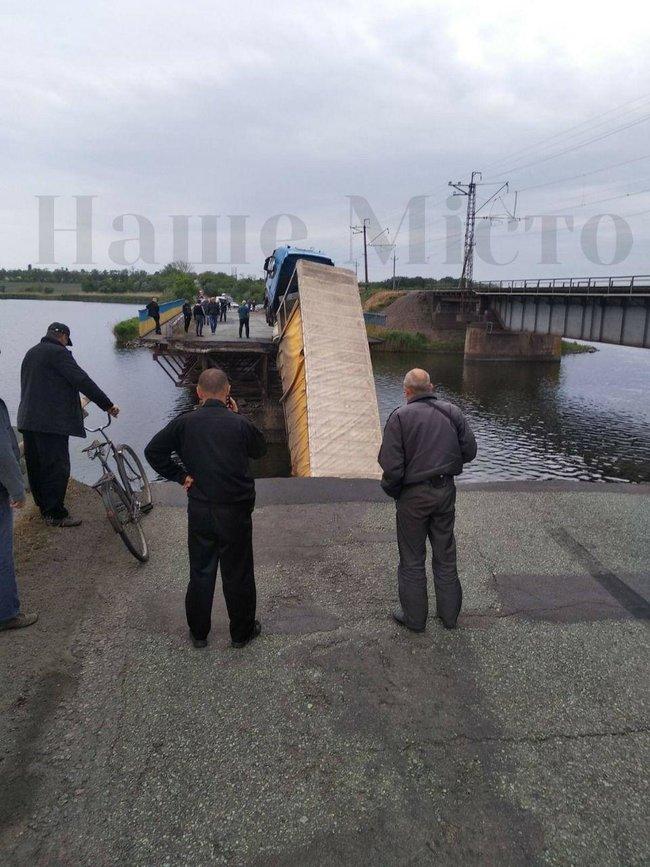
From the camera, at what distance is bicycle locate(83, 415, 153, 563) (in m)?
5.18

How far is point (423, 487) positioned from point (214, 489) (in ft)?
5.06

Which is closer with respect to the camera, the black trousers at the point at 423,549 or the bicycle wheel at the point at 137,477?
the black trousers at the point at 423,549

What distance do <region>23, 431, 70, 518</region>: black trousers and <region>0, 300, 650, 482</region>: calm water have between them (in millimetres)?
12343

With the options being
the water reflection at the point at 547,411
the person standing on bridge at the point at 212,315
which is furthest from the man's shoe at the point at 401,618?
the person standing on bridge at the point at 212,315

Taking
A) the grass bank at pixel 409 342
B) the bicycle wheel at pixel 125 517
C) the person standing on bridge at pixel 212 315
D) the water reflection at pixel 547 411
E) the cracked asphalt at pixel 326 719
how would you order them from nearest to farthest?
1. the cracked asphalt at pixel 326 719
2. the bicycle wheel at pixel 125 517
3. the water reflection at pixel 547 411
4. the person standing on bridge at pixel 212 315
5. the grass bank at pixel 409 342

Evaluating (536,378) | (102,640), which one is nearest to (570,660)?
(102,640)

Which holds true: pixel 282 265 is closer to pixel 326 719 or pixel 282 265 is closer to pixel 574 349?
pixel 326 719

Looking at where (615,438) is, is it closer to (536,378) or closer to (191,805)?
(536,378)

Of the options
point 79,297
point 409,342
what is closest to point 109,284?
point 79,297

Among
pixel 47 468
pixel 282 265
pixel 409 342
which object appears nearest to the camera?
pixel 47 468

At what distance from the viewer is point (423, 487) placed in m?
4.11

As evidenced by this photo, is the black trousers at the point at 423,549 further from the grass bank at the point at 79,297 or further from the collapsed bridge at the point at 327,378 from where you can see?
the grass bank at the point at 79,297

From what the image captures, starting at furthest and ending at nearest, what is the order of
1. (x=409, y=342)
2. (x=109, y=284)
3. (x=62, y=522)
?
(x=109, y=284)
(x=409, y=342)
(x=62, y=522)

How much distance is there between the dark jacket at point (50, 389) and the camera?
562 cm
